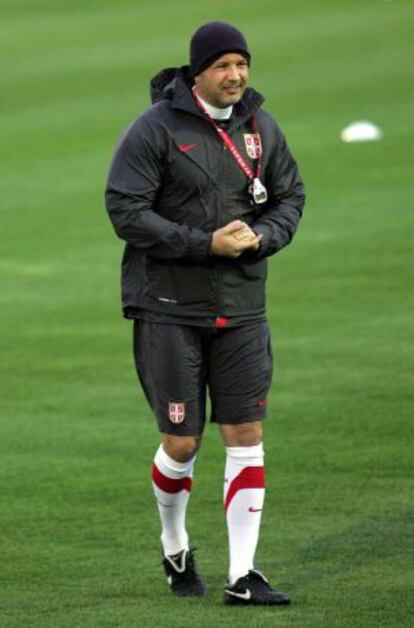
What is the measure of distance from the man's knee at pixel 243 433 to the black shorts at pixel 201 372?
0.09 ft

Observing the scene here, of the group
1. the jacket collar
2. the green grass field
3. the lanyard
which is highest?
the jacket collar

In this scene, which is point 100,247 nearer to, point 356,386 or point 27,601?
point 356,386

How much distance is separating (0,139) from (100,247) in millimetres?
8332

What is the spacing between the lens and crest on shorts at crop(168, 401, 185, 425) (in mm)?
7941

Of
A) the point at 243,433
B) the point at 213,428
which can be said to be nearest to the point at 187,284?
the point at 243,433

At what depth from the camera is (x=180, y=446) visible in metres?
8.04

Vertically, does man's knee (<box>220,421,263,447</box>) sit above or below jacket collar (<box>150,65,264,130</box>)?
below

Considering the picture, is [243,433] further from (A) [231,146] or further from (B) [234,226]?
(A) [231,146]

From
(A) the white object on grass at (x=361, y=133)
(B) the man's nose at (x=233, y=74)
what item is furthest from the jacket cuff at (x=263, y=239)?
(A) the white object on grass at (x=361, y=133)

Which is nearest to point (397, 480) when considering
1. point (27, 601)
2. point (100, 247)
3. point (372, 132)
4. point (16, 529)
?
point (16, 529)

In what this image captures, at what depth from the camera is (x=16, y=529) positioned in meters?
9.43

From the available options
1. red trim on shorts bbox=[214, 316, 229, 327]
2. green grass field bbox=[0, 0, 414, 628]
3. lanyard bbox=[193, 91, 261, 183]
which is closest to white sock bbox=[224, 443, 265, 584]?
green grass field bbox=[0, 0, 414, 628]

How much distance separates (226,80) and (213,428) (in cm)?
440

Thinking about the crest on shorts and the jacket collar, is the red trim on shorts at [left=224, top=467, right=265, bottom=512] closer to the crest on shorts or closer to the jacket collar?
the crest on shorts
